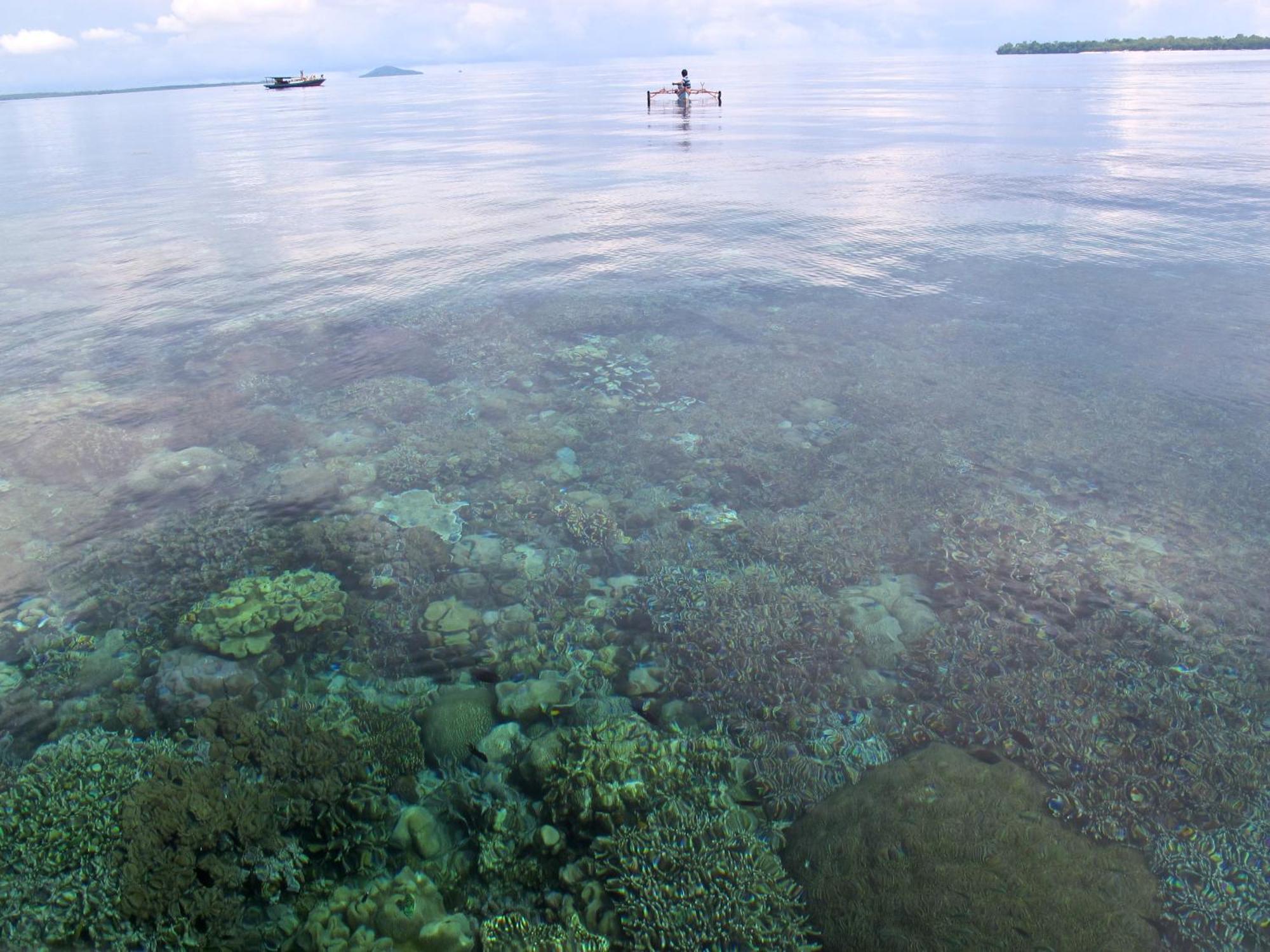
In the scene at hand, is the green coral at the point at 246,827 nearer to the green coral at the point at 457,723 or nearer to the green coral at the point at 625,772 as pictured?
the green coral at the point at 457,723

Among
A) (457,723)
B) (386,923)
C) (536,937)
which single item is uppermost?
(457,723)

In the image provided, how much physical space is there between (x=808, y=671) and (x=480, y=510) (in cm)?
582

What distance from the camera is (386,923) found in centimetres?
536

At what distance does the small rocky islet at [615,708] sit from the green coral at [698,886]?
29mm

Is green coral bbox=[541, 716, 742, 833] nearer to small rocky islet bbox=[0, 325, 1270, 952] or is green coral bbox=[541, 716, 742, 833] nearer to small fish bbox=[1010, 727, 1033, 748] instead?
small rocky islet bbox=[0, 325, 1270, 952]

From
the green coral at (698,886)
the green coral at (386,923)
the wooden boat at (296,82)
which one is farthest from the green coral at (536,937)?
the wooden boat at (296,82)

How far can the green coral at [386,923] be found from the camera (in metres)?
5.27

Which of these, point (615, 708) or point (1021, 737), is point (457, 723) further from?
point (1021, 737)

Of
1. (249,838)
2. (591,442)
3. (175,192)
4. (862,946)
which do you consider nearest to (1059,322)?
(591,442)

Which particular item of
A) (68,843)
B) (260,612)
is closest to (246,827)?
(68,843)

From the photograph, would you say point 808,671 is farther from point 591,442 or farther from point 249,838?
point 591,442

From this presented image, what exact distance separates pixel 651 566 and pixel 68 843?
6.68 metres

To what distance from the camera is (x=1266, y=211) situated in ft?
88.1

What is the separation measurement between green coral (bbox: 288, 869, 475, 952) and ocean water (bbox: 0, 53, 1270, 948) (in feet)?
0.23
